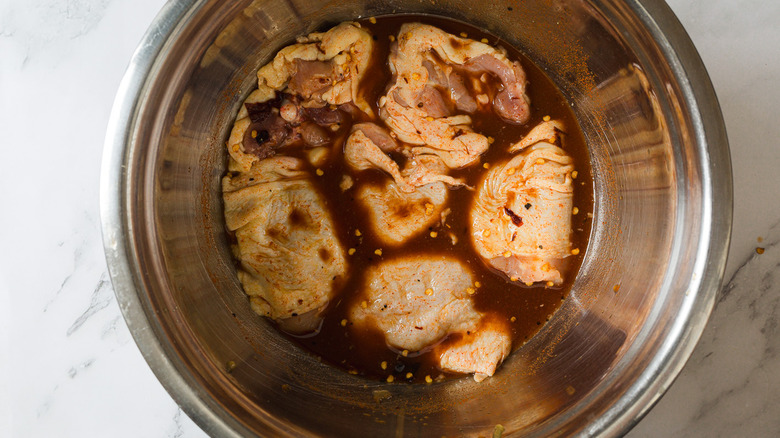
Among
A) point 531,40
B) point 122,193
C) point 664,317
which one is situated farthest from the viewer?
point 531,40

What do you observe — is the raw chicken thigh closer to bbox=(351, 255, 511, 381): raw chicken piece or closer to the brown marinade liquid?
the brown marinade liquid

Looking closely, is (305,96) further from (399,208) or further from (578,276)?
(578,276)

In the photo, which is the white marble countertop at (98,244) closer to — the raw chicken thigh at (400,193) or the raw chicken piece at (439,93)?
the raw chicken piece at (439,93)

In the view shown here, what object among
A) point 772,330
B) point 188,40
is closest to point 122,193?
point 188,40

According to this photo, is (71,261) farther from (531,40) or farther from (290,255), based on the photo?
(531,40)

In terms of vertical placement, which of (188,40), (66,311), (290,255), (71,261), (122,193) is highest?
(188,40)

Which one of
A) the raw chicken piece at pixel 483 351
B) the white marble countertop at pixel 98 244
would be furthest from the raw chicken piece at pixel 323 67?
the raw chicken piece at pixel 483 351

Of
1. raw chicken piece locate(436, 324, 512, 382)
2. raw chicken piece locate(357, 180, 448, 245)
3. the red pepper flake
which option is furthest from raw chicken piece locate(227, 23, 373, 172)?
raw chicken piece locate(436, 324, 512, 382)
